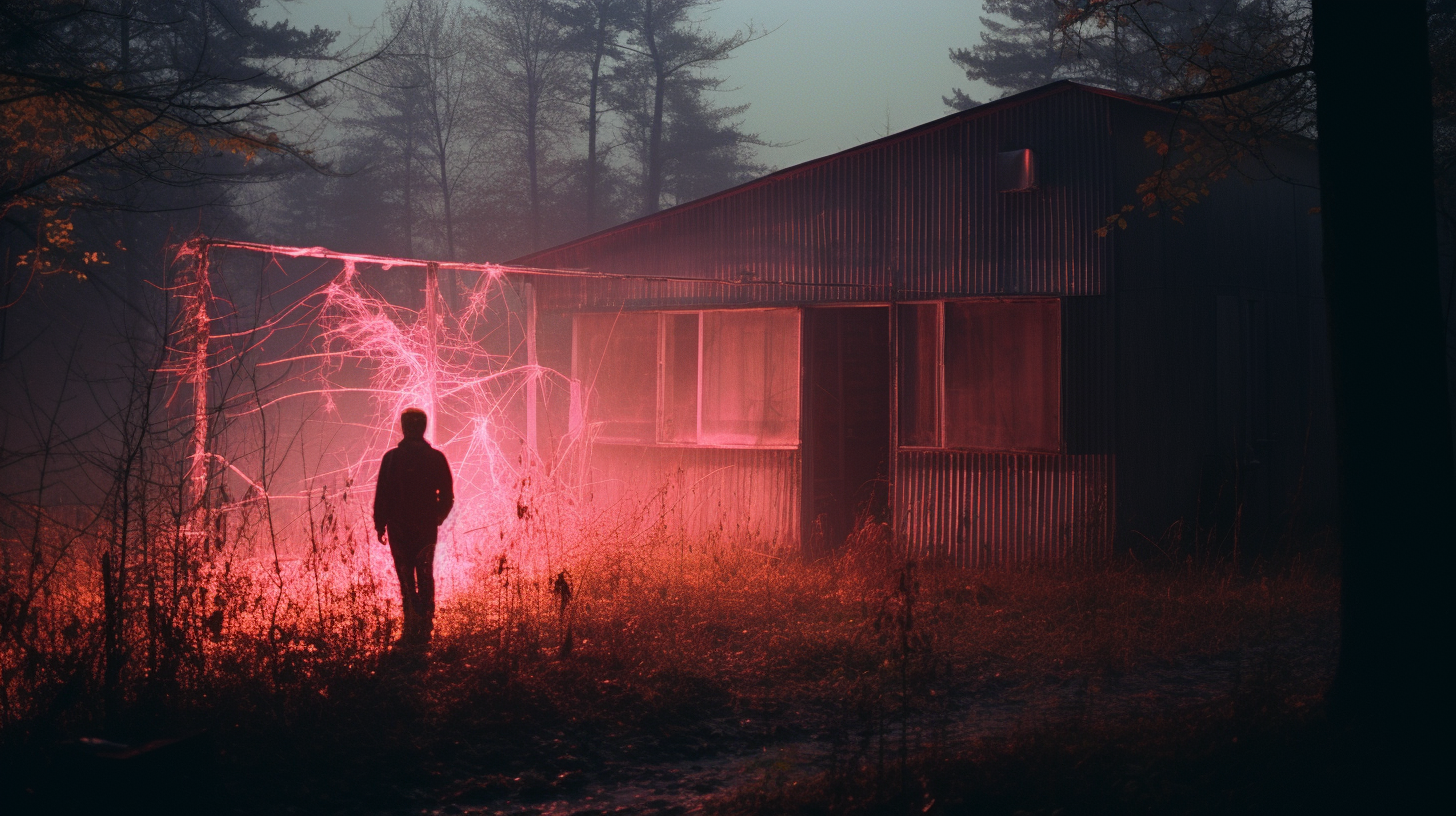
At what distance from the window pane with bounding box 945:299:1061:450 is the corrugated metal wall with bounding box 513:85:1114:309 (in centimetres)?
26

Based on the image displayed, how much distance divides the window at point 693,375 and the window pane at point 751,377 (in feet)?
0.03

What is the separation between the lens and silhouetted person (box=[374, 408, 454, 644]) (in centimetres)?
674

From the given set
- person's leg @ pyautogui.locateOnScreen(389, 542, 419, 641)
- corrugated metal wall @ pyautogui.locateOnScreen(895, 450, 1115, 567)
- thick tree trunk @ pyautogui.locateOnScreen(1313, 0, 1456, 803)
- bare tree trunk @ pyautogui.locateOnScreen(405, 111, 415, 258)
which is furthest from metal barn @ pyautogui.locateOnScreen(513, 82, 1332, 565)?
bare tree trunk @ pyautogui.locateOnScreen(405, 111, 415, 258)

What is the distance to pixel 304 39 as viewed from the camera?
27.8 metres

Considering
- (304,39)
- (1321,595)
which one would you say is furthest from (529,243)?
(1321,595)

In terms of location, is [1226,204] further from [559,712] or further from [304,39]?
[304,39]

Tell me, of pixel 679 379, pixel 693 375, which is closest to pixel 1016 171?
pixel 693 375

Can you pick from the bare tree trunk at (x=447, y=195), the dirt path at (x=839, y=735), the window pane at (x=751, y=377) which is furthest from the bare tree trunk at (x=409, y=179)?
the dirt path at (x=839, y=735)

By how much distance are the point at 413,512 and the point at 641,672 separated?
1.96 meters

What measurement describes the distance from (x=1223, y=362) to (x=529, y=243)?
2879cm

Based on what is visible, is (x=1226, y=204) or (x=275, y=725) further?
(x=1226, y=204)

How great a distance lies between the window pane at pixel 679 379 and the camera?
1108cm

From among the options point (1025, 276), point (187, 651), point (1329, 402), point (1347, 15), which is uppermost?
point (1347, 15)

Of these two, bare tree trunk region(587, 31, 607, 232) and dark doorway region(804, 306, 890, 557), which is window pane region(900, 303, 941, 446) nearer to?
dark doorway region(804, 306, 890, 557)
